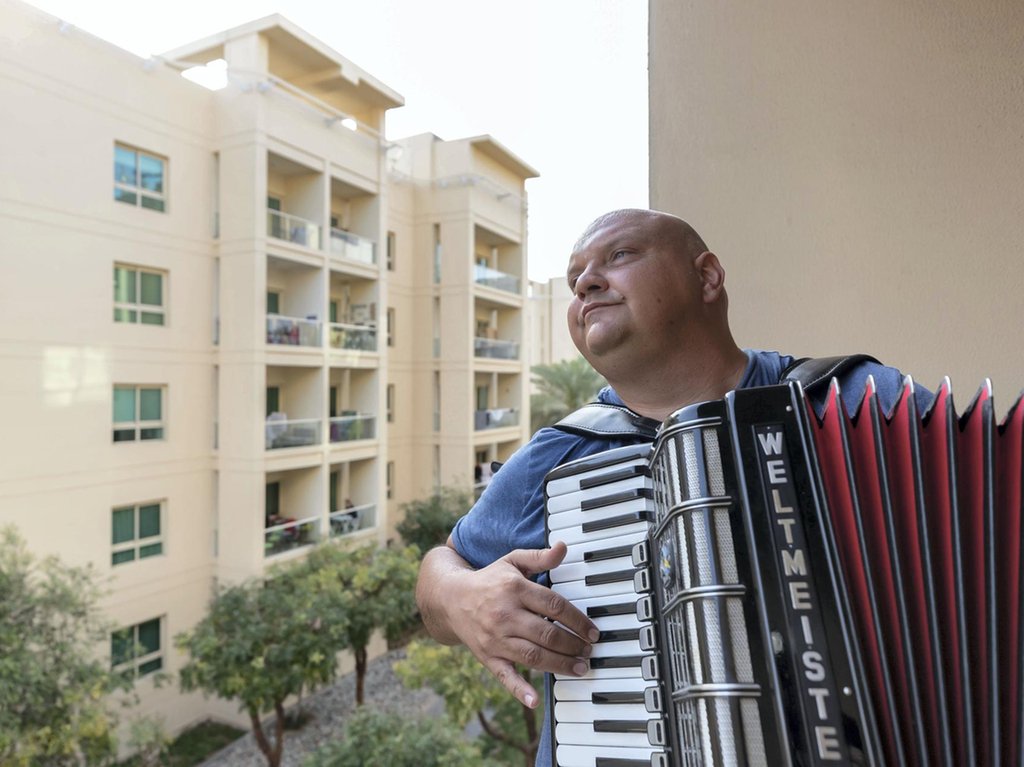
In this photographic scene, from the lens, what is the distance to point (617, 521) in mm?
708

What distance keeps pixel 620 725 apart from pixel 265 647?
508 centimetres

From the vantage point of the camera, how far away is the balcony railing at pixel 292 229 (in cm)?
628

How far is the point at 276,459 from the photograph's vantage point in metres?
6.26

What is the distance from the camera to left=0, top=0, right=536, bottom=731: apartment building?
4.82 meters

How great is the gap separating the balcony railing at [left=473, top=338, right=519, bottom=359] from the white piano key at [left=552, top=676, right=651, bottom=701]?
8.41m

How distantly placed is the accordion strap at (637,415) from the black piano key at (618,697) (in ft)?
0.97

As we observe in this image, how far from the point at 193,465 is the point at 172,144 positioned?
2.94 metres

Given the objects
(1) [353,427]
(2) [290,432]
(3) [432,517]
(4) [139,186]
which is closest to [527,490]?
(4) [139,186]

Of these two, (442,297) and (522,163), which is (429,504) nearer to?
(442,297)

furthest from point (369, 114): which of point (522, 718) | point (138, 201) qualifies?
point (522, 718)

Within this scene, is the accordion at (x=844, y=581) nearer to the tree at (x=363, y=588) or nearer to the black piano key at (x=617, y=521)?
the black piano key at (x=617, y=521)

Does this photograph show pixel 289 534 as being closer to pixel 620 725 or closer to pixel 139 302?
pixel 139 302

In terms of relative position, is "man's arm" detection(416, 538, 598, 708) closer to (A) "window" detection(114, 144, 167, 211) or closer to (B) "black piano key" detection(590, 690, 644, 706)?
(B) "black piano key" detection(590, 690, 644, 706)

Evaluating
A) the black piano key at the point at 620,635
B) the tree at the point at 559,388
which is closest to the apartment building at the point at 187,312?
the tree at the point at 559,388
